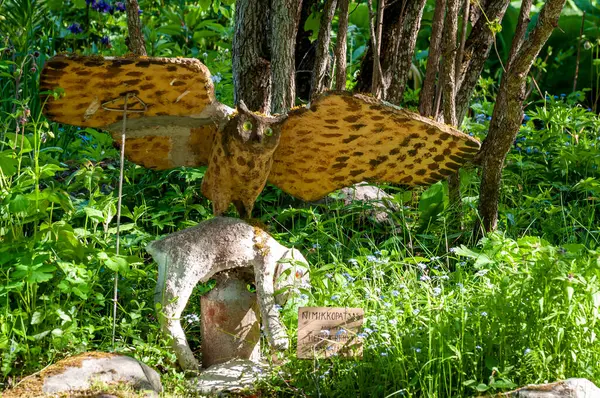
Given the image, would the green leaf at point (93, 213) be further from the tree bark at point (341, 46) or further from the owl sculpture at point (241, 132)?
the tree bark at point (341, 46)

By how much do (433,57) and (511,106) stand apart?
0.80 metres

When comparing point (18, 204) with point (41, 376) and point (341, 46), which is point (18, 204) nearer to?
point (41, 376)

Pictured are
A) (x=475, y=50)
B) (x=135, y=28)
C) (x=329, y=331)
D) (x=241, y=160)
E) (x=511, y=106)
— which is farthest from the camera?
(x=475, y=50)

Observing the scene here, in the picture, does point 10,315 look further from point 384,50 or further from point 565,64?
point 565,64

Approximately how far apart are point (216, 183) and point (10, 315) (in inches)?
38.0

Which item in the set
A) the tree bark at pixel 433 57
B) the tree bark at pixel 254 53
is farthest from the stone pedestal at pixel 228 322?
the tree bark at pixel 433 57

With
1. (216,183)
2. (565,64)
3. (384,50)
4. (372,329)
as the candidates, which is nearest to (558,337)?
(372,329)

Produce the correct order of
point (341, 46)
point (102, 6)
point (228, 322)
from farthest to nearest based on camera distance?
point (102, 6)
point (341, 46)
point (228, 322)

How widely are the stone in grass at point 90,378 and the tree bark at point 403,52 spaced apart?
2507 millimetres

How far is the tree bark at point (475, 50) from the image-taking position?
504cm

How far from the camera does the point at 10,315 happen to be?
3350 mm

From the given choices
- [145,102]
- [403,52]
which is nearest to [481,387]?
[145,102]

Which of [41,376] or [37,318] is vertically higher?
[37,318]

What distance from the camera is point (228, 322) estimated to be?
11.3 ft
